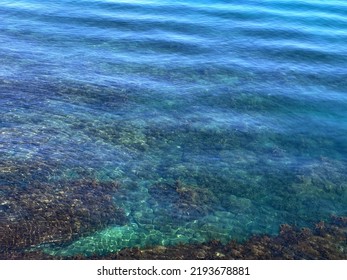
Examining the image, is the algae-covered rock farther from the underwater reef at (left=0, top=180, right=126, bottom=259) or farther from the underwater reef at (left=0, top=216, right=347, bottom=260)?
the underwater reef at (left=0, top=216, right=347, bottom=260)

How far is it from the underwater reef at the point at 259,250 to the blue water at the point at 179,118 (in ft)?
2.30

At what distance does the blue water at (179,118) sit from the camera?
30.6m

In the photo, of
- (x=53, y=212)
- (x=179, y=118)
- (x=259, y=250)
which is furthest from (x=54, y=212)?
(x=179, y=118)

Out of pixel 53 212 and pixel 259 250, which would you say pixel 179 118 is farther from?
pixel 259 250

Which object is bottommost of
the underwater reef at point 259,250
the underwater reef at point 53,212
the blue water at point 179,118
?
the underwater reef at point 259,250

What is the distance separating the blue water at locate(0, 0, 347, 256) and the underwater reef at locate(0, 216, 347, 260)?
70 centimetres

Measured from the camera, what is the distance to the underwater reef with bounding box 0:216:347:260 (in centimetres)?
2600

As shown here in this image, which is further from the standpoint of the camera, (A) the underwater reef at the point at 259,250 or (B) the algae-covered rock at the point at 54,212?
(B) the algae-covered rock at the point at 54,212

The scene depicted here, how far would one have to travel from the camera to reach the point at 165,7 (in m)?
77.7

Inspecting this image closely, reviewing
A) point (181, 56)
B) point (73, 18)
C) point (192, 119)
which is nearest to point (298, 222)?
point (192, 119)

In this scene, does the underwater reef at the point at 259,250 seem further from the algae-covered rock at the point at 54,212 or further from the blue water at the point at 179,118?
the algae-covered rock at the point at 54,212

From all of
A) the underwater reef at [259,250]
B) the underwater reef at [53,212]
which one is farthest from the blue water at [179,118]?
the underwater reef at [53,212]

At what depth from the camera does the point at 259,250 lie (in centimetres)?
2708

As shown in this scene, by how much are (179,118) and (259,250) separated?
18433 mm
